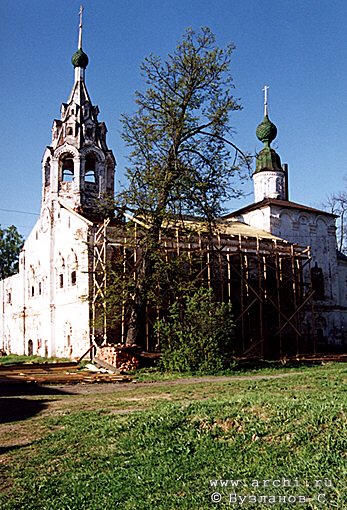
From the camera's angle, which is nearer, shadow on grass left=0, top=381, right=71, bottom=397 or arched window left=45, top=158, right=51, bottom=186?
shadow on grass left=0, top=381, right=71, bottom=397

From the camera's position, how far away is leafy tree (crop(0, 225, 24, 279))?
172ft

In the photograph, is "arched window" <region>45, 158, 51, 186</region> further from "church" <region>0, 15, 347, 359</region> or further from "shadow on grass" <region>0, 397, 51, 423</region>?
"shadow on grass" <region>0, 397, 51, 423</region>

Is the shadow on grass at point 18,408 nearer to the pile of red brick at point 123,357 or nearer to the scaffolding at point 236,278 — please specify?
the pile of red brick at point 123,357

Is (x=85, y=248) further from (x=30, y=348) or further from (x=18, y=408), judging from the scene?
(x=18, y=408)

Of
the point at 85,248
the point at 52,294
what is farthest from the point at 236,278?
the point at 52,294

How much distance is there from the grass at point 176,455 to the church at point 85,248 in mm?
12826

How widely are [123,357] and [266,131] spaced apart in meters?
23.2

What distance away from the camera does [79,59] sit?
99.7 feet

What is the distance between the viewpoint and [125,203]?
19422 mm

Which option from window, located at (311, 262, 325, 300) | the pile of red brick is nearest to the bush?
the pile of red brick

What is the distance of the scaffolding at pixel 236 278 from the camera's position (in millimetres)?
21047

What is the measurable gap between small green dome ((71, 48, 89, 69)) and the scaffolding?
38.2ft

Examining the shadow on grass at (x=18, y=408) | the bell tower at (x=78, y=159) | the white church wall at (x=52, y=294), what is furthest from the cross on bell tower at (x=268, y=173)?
the shadow on grass at (x=18, y=408)

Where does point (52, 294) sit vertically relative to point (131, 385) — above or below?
above
